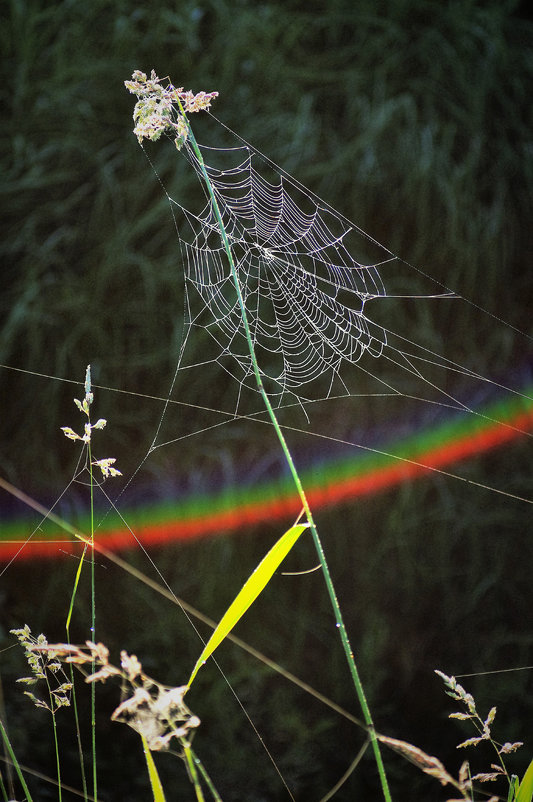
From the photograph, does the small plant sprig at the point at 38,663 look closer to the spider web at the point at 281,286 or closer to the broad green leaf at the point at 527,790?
the broad green leaf at the point at 527,790

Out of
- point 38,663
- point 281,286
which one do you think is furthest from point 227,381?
point 38,663

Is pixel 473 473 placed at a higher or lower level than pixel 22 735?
higher

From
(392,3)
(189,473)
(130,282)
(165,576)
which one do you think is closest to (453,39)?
(392,3)

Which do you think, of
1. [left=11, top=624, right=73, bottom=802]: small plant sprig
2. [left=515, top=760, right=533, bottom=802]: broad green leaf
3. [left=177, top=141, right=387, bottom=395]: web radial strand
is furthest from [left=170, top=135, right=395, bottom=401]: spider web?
[left=515, top=760, right=533, bottom=802]: broad green leaf

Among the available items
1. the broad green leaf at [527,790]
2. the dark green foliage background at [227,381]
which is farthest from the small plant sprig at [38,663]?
the dark green foliage background at [227,381]

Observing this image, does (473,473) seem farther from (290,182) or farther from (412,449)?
(290,182)

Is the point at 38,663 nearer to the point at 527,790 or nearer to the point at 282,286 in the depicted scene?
the point at 527,790

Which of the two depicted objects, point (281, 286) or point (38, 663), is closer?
point (38, 663)

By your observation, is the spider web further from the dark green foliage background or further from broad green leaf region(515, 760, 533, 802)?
broad green leaf region(515, 760, 533, 802)
